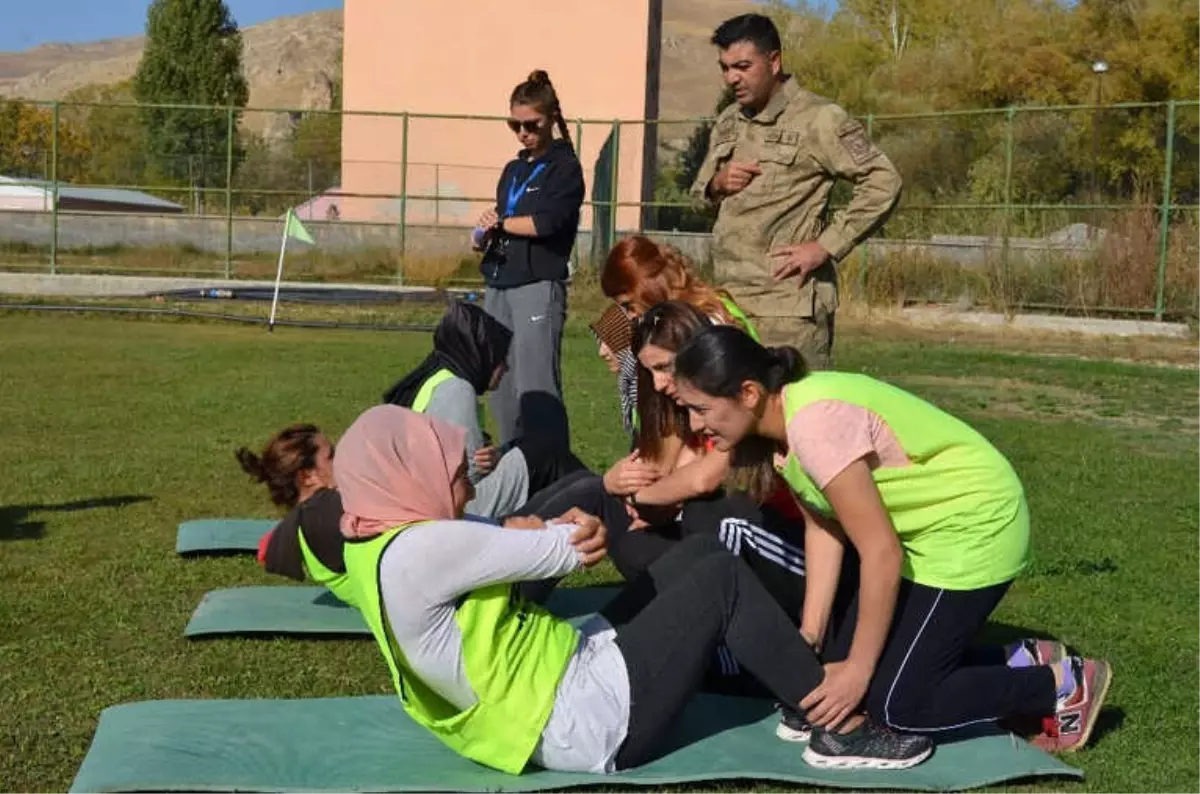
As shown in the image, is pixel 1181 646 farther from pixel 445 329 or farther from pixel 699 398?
pixel 445 329

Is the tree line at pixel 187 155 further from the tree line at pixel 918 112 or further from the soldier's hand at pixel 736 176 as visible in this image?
the soldier's hand at pixel 736 176

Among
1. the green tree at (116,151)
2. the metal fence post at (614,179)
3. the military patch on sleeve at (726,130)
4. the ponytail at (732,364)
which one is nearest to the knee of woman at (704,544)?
the ponytail at (732,364)

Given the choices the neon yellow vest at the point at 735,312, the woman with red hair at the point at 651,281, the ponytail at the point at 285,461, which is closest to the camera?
the neon yellow vest at the point at 735,312

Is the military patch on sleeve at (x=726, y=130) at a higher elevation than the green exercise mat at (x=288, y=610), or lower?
higher

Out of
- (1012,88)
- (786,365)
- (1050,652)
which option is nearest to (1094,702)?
(1050,652)

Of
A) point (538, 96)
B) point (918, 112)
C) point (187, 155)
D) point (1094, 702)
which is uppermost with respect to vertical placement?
point (918, 112)

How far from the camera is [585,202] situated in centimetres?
Answer: 2084

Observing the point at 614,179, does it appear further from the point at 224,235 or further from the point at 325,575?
the point at 325,575

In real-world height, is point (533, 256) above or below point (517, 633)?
above

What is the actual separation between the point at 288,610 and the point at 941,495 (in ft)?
8.96

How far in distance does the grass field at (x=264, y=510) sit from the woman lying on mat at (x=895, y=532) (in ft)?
1.16

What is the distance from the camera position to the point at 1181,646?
5609mm

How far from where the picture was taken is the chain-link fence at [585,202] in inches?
817

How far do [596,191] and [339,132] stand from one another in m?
8.17
